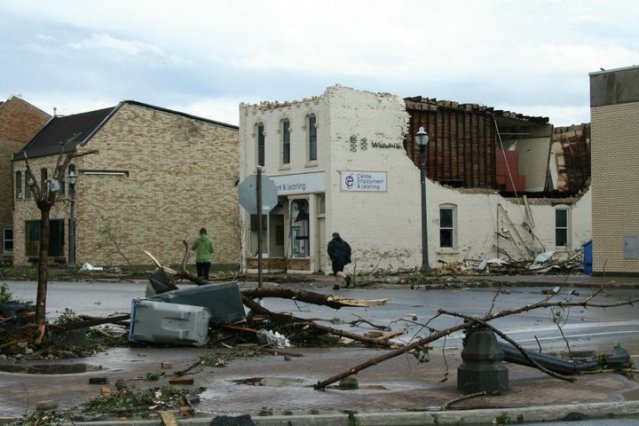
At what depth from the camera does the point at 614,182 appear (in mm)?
29562

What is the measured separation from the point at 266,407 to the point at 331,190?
1076 inches

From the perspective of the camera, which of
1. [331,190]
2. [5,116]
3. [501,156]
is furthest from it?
[5,116]

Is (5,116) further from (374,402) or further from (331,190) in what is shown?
(374,402)

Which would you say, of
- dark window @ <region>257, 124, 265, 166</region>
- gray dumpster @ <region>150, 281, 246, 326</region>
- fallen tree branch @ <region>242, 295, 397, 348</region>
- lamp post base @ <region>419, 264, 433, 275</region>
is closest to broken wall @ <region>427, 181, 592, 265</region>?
lamp post base @ <region>419, 264, 433, 275</region>

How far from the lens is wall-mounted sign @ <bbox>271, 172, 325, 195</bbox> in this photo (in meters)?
36.2

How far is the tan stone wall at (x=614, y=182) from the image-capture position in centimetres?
2912

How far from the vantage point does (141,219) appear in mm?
51812

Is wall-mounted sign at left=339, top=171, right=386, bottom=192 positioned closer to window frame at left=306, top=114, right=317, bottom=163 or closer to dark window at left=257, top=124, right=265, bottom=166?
window frame at left=306, top=114, right=317, bottom=163

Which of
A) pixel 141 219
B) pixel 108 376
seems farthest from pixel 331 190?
pixel 108 376

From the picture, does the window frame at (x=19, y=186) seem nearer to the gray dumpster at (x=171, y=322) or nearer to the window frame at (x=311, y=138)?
the window frame at (x=311, y=138)

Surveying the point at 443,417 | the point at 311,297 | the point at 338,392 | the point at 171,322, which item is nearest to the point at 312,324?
the point at 311,297

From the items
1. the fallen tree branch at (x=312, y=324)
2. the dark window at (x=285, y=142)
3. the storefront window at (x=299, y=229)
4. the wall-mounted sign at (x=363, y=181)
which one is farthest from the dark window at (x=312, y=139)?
the fallen tree branch at (x=312, y=324)

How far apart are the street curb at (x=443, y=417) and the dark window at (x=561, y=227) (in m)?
33.5

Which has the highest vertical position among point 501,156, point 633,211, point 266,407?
point 501,156
